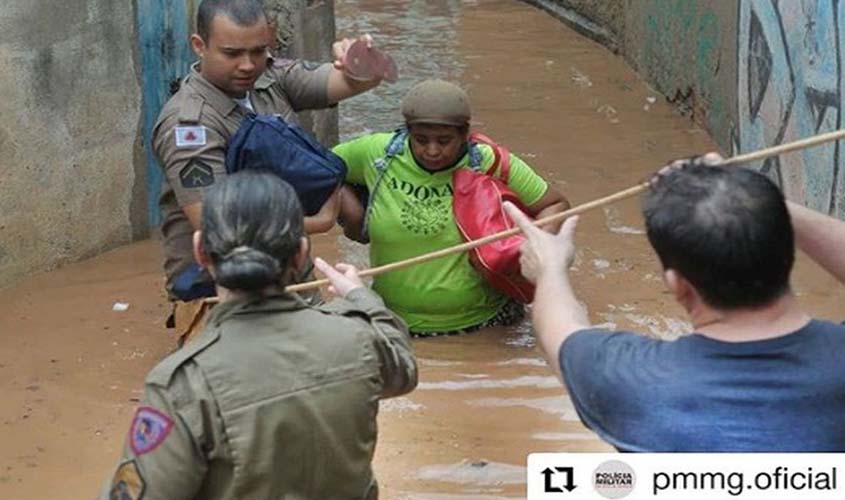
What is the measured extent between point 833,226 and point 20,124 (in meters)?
4.52

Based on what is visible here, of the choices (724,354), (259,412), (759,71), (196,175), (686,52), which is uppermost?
(724,354)

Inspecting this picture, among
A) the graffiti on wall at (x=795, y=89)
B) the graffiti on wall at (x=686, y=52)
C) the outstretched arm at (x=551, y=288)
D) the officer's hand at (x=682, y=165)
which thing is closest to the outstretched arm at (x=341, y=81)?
the outstretched arm at (x=551, y=288)

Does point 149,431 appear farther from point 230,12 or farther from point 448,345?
point 448,345

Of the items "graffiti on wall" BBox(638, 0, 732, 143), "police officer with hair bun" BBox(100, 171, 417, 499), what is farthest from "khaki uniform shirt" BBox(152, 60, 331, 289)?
"graffiti on wall" BBox(638, 0, 732, 143)

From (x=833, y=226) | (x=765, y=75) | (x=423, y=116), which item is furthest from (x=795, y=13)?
(x=833, y=226)

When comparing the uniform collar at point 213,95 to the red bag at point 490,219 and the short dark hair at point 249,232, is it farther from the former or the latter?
the short dark hair at point 249,232

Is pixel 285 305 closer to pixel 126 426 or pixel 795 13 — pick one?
pixel 126 426

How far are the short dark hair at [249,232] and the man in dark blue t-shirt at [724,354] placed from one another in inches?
27.2

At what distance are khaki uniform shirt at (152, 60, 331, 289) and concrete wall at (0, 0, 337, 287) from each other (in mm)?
1762

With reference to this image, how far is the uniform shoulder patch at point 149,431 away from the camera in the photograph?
307 centimetres

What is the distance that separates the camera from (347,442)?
3.22 metres

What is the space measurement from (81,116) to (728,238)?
501 centimetres

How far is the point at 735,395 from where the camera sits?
9.00 feet

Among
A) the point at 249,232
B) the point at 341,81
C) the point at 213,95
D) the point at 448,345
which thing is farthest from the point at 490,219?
the point at 249,232
